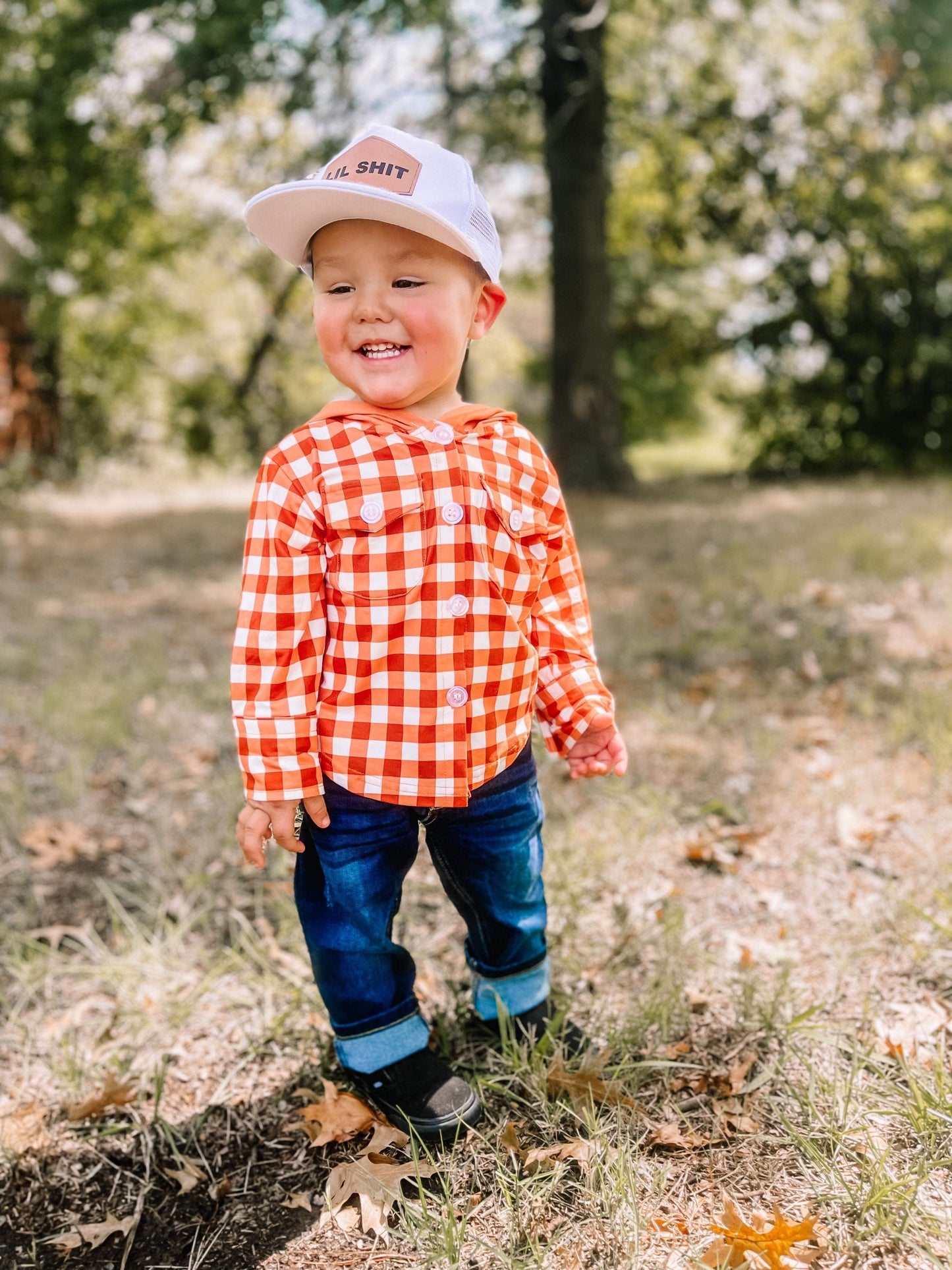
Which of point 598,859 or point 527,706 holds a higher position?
point 527,706

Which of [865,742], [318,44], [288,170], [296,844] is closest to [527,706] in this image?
[296,844]

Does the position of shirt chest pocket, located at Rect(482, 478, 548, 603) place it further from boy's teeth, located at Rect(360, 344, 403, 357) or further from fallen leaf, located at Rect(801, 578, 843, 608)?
fallen leaf, located at Rect(801, 578, 843, 608)

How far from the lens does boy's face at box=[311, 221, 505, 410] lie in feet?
5.49

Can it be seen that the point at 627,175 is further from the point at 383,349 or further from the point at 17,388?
the point at 383,349

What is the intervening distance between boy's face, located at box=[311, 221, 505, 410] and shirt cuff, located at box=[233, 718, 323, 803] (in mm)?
592

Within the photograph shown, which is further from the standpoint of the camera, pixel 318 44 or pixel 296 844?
pixel 318 44

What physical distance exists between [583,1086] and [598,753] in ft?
2.05

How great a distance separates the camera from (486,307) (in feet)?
6.17

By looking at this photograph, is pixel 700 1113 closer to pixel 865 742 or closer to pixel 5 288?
pixel 865 742

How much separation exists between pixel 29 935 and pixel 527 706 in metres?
1.51

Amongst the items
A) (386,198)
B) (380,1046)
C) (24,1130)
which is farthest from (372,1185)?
(386,198)

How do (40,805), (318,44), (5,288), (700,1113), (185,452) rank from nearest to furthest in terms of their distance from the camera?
(700,1113) → (40,805) → (318,44) → (5,288) → (185,452)

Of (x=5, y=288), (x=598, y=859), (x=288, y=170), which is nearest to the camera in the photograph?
(x=598, y=859)

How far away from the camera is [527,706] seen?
1.88 metres
